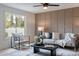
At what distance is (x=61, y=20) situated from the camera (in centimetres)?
568

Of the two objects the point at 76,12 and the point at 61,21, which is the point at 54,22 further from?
the point at 76,12

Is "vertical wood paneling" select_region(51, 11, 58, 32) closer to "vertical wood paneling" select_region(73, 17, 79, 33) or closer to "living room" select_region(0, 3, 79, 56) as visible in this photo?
"living room" select_region(0, 3, 79, 56)

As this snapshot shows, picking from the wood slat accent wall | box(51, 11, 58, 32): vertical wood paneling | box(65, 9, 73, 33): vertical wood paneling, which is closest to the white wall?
the wood slat accent wall

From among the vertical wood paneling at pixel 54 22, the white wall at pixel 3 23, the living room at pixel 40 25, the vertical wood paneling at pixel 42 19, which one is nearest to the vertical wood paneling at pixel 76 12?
the living room at pixel 40 25

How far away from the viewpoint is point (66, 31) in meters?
5.54

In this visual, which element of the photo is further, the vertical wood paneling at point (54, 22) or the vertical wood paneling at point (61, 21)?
the vertical wood paneling at point (54, 22)

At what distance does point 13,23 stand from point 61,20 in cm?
250

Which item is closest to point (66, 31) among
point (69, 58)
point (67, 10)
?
point (67, 10)

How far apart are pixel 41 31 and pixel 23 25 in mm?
1031

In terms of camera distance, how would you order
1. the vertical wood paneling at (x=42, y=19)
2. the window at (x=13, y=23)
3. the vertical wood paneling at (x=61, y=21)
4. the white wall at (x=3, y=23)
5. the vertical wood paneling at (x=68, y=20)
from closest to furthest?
the white wall at (x=3, y=23) → the window at (x=13, y=23) → the vertical wood paneling at (x=68, y=20) → the vertical wood paneling at (x=61, y=21) → the vertical wood paneling at (x=42, y=19)

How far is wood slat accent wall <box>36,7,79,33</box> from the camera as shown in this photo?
17.5 ft

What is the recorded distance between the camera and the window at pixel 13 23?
15.0ft

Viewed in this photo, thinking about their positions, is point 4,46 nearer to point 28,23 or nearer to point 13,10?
point 13,10

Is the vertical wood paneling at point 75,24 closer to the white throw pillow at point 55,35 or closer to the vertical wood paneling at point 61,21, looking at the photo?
the vertical wood paneling at point 61,21
